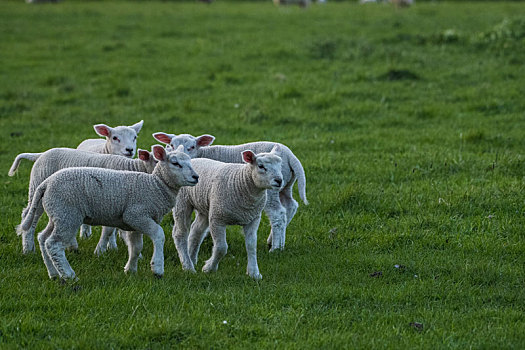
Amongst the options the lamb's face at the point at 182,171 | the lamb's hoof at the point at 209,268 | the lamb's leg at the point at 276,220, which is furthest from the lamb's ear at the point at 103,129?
the lamb's hoof at the point at 209,268

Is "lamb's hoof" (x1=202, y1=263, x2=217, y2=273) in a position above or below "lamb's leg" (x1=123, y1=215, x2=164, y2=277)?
below

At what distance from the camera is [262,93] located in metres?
13.2

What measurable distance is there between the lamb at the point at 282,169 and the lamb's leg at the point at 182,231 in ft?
2.42

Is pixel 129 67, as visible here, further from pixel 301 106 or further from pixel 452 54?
pixel 452 54

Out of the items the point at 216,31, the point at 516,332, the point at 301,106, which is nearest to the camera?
the point at 516,332

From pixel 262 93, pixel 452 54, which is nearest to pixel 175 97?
pixel 262 93

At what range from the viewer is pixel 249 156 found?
19.2ft

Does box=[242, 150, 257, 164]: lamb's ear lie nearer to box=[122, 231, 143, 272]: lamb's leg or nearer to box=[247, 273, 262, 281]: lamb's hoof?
box=[247, 273, 262, 281]: lamb's hoof

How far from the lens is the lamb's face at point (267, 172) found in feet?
18.9

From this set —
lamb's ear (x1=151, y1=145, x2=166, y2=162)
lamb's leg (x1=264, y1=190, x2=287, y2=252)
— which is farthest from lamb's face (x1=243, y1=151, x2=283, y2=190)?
lamb's leg (x1=264, y1=190, x2=287, y2=252)

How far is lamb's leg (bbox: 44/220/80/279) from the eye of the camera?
5543mm

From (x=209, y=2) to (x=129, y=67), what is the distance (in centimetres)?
1461

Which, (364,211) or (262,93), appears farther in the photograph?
(262,93)

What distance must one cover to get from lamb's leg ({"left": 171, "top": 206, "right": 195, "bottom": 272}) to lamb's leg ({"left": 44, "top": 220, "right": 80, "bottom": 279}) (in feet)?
3.44
